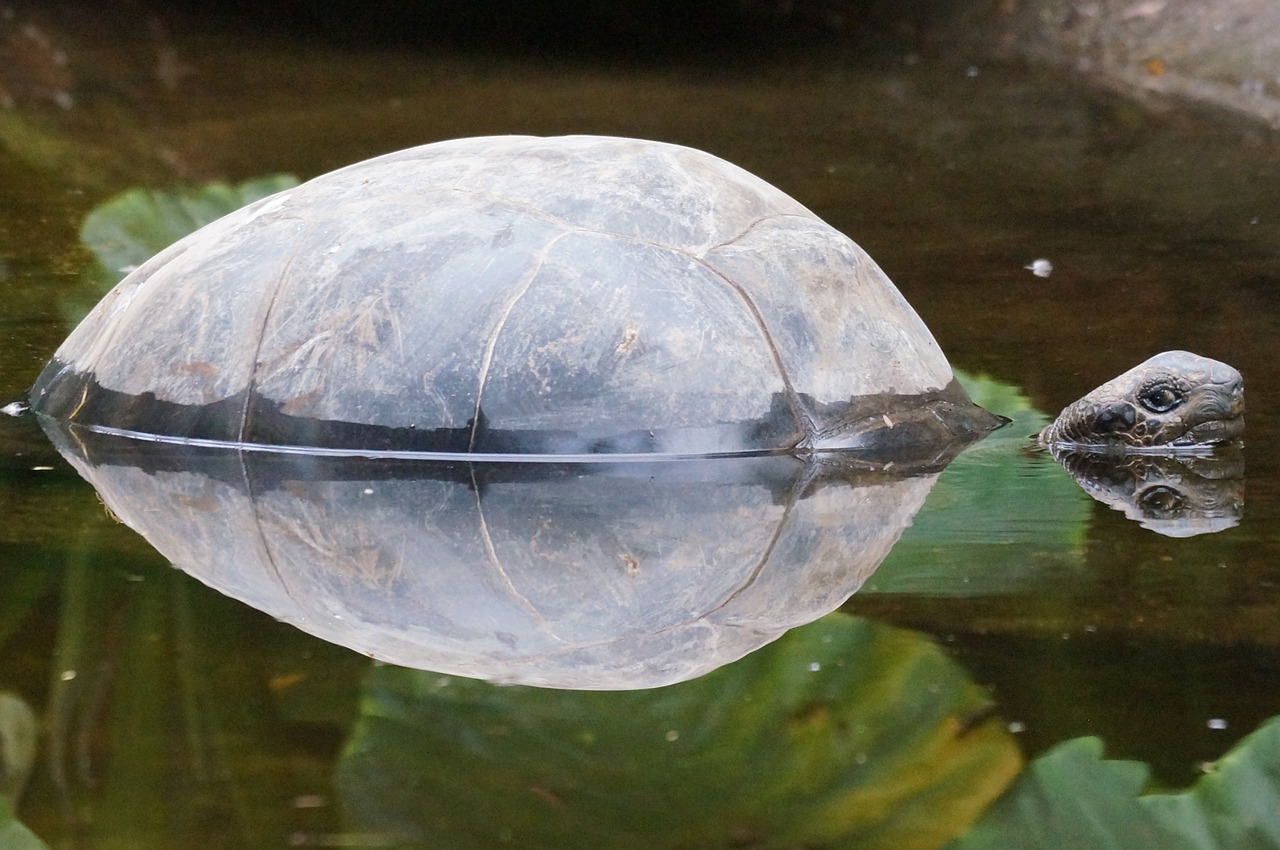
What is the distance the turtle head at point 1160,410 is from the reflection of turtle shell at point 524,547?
0.70 m

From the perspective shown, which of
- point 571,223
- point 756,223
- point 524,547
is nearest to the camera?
point 524,547

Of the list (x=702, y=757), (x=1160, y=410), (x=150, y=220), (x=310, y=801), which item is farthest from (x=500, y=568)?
(x=150, y=220)

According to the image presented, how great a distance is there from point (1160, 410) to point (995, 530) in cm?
98

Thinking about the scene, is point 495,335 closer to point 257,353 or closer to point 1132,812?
point 257,353

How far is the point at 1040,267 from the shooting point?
6.22 metres

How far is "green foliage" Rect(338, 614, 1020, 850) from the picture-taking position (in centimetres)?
237

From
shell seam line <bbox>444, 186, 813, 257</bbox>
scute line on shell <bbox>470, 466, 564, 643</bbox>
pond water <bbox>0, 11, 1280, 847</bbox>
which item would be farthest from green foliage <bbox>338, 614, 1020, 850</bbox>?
shell seam line <bbox>444, 186, 813, 257</bbox>

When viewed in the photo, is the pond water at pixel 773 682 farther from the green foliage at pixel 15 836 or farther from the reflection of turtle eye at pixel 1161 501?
the reflection of turtle eye at pixel 1161 501

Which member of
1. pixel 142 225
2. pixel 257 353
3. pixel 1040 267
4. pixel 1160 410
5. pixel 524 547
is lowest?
pixel 1040 267

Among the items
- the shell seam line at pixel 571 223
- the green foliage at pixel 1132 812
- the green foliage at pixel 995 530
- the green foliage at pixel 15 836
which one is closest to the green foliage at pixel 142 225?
the shell seam line at pixel 571 223

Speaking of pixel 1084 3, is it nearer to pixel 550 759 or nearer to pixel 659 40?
pixel 659 40

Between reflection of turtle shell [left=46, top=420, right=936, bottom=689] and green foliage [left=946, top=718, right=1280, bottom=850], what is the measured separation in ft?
2.26

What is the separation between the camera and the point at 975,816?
7.84 feet

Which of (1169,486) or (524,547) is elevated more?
(524,547)
